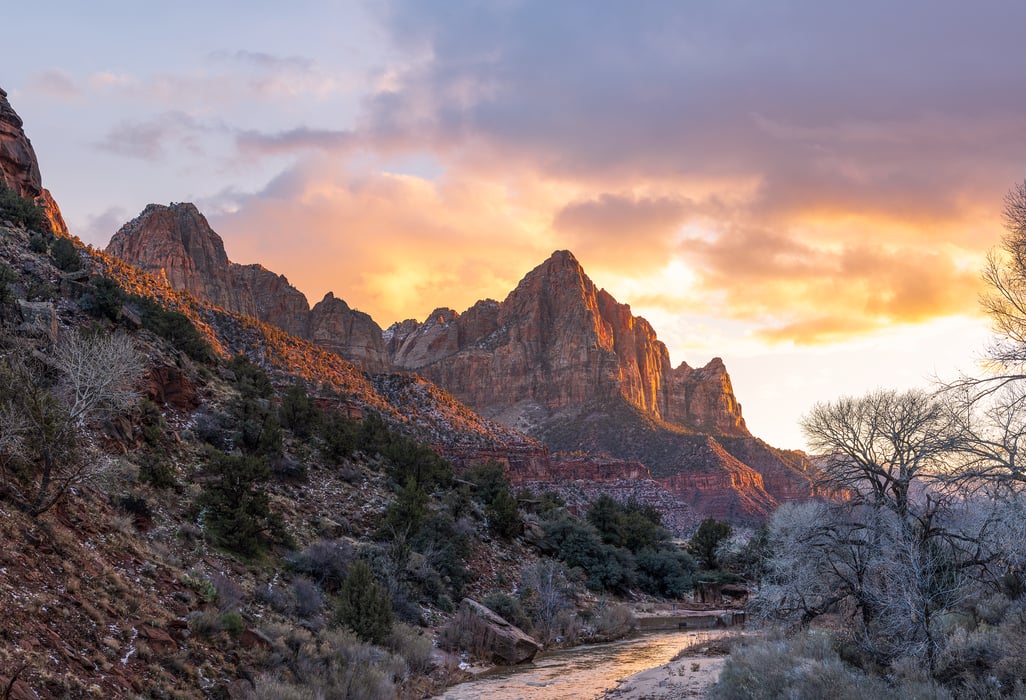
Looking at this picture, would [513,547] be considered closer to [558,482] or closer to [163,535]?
[163,535]

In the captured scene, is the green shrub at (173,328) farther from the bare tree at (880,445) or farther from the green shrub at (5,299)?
the bare tree at (880,445)

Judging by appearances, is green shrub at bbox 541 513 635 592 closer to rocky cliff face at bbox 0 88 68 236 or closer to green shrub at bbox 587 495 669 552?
green shrub at bbox 587 495 669 552

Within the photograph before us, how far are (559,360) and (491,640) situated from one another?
5306 inches

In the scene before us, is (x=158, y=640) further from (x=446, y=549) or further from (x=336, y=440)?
(x=336, y=440)

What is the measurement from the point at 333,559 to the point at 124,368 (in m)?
9.60

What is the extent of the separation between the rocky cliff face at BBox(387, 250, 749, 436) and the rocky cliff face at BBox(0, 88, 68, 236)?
10416 cm

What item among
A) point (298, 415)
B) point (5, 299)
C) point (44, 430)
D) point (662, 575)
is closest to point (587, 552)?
point (662, 575)

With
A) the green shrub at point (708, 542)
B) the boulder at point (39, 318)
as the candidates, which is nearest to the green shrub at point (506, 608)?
the boulder at point (39, 318)

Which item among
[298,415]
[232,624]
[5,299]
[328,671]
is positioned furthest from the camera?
[298,415]

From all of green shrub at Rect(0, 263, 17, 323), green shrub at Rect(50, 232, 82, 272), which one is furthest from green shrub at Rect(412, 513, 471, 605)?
green shrub at Rect(50, 232, 82, 272)

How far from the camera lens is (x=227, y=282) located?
4631 inches

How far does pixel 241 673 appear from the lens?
48.3ft

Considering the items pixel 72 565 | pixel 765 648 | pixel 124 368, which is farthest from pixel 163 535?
pixel 765 648

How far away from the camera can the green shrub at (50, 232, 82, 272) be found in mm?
36062
